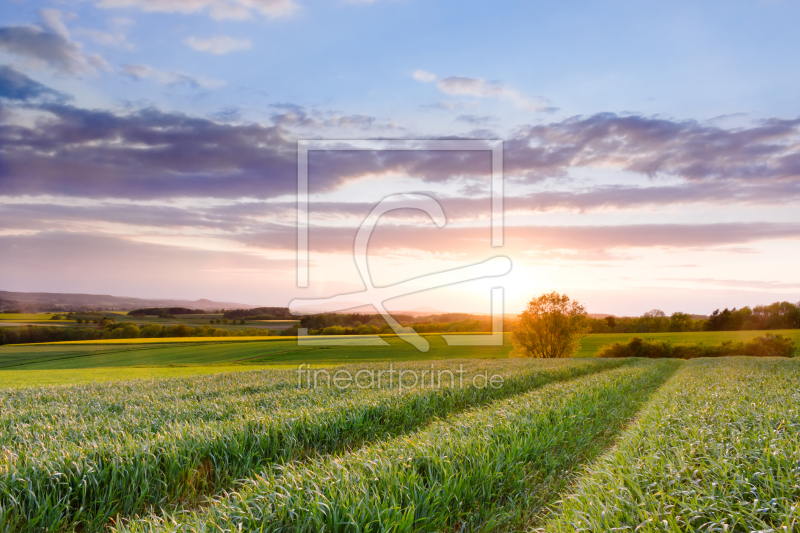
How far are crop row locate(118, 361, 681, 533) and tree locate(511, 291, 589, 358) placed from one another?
160 ft

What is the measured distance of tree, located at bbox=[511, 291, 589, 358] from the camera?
55.3 meters

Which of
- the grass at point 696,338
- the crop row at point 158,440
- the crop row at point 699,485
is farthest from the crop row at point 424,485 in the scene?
the grass at point 696,338

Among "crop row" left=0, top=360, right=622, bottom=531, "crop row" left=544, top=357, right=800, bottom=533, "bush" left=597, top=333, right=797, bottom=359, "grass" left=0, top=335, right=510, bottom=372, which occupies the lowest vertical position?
"grass" left=0, top=335, right=510, bottom=372

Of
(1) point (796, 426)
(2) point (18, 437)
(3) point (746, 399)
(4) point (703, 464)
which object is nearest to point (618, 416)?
(3) point (746, 399)

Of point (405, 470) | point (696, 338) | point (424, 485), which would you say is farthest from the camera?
point (696, 338)

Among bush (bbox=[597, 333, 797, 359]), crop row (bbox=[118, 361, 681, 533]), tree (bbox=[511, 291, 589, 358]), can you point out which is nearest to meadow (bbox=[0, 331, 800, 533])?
crop row (bbox=[118, 361, 681, 533])

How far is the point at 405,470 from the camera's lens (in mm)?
5402

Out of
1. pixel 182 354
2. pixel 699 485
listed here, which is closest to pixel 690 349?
pixel 699 485

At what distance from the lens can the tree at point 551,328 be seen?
5533 centimetres

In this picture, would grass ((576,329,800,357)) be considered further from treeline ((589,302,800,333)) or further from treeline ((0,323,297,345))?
treeline ((0,323,297,345))

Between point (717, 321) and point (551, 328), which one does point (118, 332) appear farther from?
point (717, 321)

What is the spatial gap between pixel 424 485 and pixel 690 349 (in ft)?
234

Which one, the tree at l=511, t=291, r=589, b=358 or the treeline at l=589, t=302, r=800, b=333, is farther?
the treeline at l=589, t=302, r=800, b=333

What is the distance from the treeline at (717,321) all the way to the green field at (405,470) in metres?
76.3
